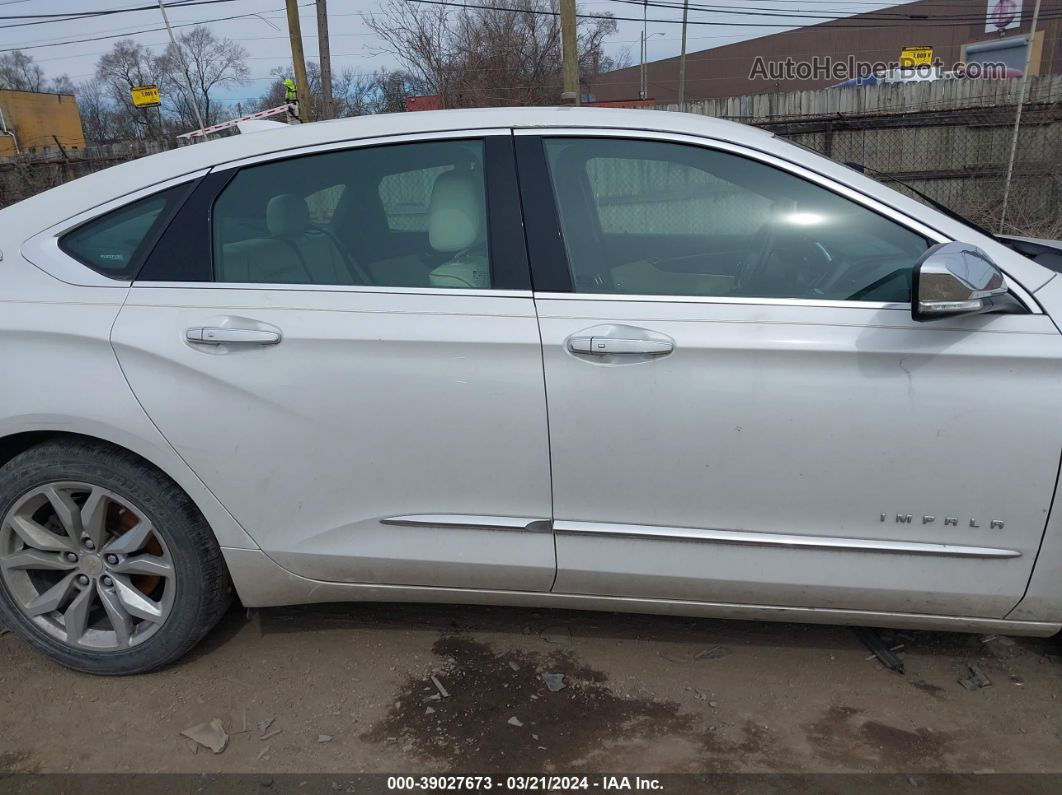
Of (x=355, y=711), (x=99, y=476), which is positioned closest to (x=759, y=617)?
(x=355, y=711)

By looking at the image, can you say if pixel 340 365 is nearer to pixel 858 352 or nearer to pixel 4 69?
pixel 858 352

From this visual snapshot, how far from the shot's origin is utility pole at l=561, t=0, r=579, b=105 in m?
10.4

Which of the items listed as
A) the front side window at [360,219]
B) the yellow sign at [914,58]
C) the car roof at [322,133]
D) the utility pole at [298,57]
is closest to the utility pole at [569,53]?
the utility pole at [298,57]

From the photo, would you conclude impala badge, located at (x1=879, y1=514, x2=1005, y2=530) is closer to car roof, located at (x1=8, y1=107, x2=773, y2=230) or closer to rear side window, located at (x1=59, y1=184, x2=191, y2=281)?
car roof, located at (x1=8, y1=107, x2=773, y2=230)

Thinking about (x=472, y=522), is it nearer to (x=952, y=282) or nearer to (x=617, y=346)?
(x=617, y=346)

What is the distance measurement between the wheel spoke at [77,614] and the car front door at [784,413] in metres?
1.56

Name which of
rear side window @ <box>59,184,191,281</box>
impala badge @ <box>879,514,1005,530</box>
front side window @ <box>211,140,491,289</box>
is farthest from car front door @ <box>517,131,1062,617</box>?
rear side window @ <box>59,184,191,281</box>

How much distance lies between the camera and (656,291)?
2.22 m

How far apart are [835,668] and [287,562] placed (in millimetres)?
1810

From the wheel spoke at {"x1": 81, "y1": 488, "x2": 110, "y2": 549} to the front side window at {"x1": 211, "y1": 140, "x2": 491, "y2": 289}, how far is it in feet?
2.53

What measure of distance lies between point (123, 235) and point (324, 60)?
13343 mm

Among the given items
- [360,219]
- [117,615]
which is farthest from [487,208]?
[117,615]

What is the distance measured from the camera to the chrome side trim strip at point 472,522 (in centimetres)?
226

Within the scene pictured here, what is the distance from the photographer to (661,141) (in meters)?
2.32
